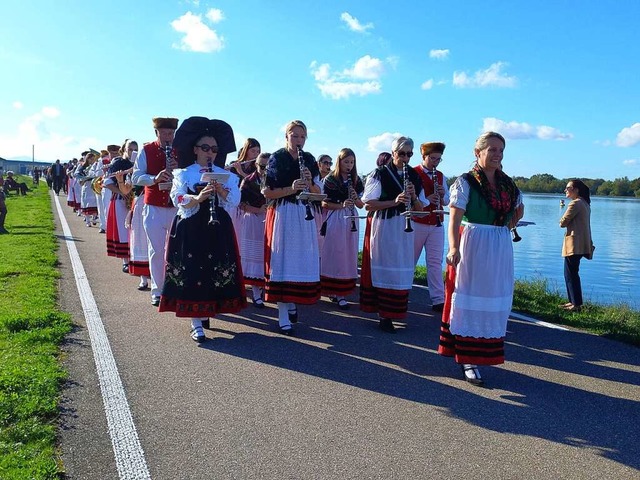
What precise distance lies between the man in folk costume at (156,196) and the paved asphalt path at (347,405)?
0.69 m

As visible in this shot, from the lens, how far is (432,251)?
328 inches

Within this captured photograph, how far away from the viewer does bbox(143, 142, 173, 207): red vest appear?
7.42 meters

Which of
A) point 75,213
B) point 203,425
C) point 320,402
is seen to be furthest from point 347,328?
point 75,213

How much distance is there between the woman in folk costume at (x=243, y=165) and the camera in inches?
336

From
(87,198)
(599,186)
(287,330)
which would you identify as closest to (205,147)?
(287,330)

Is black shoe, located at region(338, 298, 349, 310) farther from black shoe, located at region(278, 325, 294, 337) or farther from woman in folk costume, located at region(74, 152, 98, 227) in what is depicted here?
woman in folk costume, located at region(74, 152, 98, 227)

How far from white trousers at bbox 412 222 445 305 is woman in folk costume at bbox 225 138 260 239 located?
245cm

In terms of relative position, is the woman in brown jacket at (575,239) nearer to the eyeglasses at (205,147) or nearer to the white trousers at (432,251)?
the white trousers at (432,251)

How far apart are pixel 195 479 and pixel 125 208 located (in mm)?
8053

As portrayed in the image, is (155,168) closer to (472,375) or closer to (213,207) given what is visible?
(213,207)

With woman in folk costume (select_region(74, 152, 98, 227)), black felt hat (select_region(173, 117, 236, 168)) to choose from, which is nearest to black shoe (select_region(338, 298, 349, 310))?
black felt hat (select_region(173, 117, 236, 168))

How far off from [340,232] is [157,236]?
8.14ft

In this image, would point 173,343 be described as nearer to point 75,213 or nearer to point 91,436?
point 91,436

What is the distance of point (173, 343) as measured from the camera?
585cm
